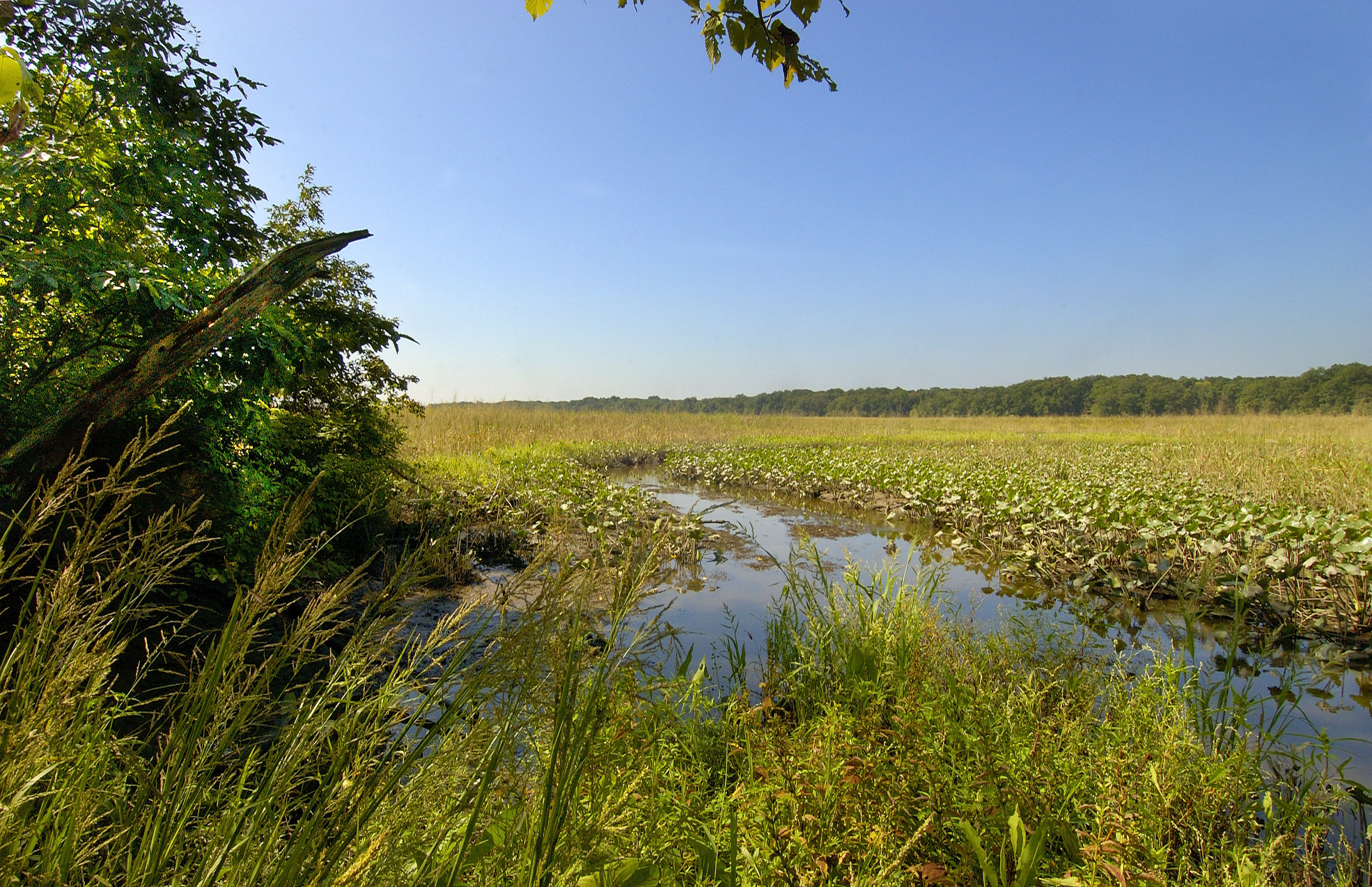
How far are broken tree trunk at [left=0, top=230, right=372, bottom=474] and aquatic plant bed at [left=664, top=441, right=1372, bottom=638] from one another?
4281mm

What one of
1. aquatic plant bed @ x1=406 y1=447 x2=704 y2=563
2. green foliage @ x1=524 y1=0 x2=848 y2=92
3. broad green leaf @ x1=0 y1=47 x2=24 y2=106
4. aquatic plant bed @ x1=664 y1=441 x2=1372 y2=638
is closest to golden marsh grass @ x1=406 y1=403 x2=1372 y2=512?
aquatic plant bed @ x1=664 y1=441 x2=1372 y2=638

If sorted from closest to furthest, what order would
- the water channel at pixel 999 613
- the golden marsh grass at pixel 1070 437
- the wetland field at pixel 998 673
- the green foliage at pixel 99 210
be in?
the wetland field at pixel 998 673, the green foliage at pixel 99 210, the water channel at pixel 999 613, the golden marsh grass at pixel 1070 437

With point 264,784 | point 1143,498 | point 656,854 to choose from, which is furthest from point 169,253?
point 1143,498

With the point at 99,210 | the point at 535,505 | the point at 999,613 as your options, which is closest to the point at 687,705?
the point at 999,613

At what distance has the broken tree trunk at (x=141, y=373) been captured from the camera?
2.79 metres

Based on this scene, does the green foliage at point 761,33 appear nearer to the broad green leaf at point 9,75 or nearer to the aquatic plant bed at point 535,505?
the broad green leaf at point 9,75

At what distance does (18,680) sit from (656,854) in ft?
4.30

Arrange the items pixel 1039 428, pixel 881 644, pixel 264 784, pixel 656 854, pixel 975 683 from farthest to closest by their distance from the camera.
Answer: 1. pixel 1039 428
2. pixel 881 644
3. pixel 975 683
4. pixel 656 854
5. pixel 264 784

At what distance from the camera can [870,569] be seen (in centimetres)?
507

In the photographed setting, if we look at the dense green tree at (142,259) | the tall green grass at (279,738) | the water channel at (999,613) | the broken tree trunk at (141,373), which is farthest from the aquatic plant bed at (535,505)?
the tall green grass at (279,738)

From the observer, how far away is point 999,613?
389cm

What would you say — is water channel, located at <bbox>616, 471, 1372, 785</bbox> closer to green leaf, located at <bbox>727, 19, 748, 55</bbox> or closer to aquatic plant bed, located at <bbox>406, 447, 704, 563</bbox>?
aquatic plant bed, located at <bbox>406, 447, 704, 563</bbox>

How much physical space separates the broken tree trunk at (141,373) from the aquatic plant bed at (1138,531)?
14.0 feet

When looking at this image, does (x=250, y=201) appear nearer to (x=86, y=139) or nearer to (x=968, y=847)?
(x=86, y=139)
